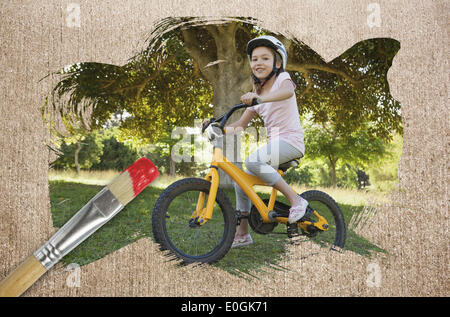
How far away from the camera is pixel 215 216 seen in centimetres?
234

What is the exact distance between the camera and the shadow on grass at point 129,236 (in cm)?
231

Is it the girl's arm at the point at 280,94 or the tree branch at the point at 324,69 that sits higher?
the tree branch at the point at 324,69

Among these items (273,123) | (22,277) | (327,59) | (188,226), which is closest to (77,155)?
(22,277)

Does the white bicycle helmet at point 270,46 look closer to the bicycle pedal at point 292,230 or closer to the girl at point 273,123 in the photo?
the girl at point 273,123

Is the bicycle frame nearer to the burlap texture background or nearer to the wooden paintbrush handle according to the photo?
the burlap texture background

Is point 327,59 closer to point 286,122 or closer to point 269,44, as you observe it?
point 269,44

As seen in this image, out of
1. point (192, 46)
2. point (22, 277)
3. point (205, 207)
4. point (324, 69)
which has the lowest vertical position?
point (22, 277)

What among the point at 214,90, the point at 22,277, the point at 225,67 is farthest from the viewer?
the point at 214,90

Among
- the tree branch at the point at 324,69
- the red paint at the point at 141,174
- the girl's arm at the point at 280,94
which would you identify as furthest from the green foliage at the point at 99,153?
the tree branch at the point at 324,69

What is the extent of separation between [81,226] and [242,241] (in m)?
1.22

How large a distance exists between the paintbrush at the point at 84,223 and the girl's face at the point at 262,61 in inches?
47.4

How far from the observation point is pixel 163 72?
9.53 ft

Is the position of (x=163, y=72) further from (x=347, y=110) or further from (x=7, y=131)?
(x=347, y=110)

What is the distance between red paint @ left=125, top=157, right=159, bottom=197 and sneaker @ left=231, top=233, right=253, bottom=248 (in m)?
0.82
